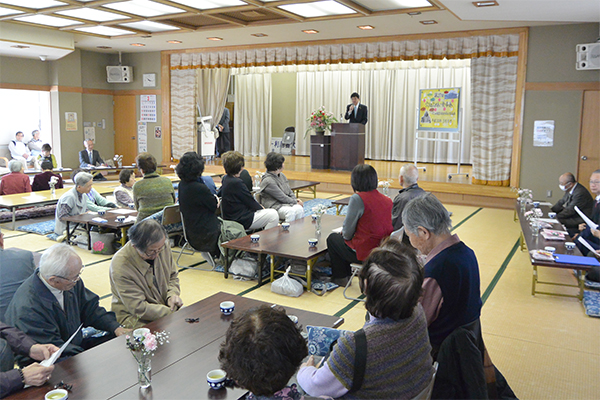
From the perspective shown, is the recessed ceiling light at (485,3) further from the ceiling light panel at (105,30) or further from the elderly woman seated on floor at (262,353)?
the ceiling light panel at (105,30)

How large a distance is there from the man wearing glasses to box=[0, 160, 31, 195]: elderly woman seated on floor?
6.10 metres

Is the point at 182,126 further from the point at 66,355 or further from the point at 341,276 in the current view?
the point at 66,355

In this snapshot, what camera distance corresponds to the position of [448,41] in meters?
9.59

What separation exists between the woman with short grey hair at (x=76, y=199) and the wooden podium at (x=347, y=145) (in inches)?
236

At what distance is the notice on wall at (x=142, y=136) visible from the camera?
13.7 m

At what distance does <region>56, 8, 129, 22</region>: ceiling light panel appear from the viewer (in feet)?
26.1

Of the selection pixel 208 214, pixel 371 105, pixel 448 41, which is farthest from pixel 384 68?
pixel 208 214

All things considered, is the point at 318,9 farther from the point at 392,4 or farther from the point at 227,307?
the point at 227,307

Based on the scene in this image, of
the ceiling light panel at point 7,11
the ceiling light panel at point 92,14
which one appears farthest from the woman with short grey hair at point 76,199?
the ceiling light panel at point 7,11

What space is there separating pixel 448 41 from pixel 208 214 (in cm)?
659

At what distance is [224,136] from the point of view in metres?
14.7

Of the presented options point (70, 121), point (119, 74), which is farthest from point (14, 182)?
point (119, 74)

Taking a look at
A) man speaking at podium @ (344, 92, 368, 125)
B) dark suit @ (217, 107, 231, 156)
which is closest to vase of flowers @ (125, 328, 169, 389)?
man speaking at podium @ (344, 92, 368, 125)

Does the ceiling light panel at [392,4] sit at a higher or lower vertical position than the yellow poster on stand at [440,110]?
higher
